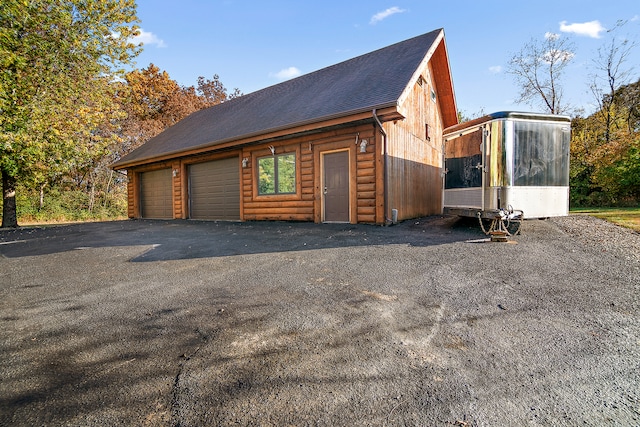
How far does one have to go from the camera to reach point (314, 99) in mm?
9250

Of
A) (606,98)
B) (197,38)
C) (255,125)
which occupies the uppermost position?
(197,38)

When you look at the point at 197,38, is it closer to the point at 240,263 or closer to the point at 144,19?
the point at 144,19

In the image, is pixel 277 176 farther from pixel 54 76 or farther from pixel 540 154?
pixel 54 76

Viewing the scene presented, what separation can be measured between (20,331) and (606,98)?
25.6 metres

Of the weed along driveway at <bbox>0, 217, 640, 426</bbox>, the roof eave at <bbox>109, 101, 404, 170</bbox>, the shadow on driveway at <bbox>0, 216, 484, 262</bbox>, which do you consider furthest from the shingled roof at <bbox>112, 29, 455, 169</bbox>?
the weed along driveway at <bbox>0, 217, 640, 426</bbox>

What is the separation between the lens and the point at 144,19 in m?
13.6

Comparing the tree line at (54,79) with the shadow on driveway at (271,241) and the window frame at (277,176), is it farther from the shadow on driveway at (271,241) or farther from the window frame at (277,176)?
the window frame at (277,176)

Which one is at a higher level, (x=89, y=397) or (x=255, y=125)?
(x=255, y=125)

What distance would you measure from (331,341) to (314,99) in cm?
842

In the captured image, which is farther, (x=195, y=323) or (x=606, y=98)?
(x=606, y=98)

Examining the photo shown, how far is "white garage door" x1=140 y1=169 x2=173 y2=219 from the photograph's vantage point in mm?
13242

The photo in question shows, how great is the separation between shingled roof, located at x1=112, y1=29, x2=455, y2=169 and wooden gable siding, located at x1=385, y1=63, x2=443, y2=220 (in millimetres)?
841

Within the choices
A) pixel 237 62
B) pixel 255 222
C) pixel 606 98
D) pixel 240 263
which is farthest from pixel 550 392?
pixel 606 98

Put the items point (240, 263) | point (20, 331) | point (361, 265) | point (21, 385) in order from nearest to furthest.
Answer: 1. point (21, 385)
2. point (20, 331)
3. point (361, 265)
4. point (240, 263)
